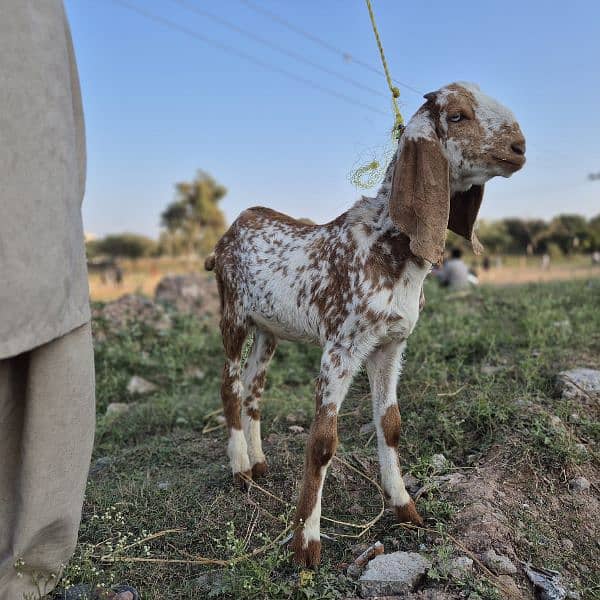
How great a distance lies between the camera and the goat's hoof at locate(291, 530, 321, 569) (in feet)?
9.07

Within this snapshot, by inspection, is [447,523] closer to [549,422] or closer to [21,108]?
[549,422]

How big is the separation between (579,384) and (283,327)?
2.32m

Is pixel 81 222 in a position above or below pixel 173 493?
above

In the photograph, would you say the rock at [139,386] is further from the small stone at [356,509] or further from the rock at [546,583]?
the rock at [546,583]

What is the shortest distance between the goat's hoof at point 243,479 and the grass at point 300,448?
2.8 inches

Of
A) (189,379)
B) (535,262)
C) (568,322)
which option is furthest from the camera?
(535,262)

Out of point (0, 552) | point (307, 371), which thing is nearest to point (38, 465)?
point (0, 552)

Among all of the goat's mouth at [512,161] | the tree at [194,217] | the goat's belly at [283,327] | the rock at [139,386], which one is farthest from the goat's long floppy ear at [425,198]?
the tree at [194,217]

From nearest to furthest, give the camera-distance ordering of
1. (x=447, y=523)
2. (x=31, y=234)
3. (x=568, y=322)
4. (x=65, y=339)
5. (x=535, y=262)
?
(x=31, y=234)
(x=65, y=339)
(x=447, y=523)
(x=568, y=322)
(x=535, y=262)

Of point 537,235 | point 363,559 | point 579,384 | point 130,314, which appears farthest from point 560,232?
point 363,559

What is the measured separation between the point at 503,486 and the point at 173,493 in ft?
6.04

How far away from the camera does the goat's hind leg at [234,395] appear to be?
357cm

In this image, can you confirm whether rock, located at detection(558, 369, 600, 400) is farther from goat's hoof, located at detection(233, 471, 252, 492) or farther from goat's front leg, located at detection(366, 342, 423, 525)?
goat's hoof, located at detection(233, 471, 252, 492)

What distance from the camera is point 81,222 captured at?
2.36m
